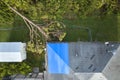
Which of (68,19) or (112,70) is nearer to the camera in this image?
(112,70)

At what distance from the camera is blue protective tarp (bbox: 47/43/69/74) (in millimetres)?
11297

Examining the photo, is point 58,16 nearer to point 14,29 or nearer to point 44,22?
point 44,22

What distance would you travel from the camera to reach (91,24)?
1291 centimetres

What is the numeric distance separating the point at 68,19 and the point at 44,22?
38.9 inches

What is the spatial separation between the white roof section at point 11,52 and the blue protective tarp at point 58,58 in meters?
1.16

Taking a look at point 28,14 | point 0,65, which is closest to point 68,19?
point 28,14

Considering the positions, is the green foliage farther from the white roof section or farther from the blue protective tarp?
the blue protective tarp

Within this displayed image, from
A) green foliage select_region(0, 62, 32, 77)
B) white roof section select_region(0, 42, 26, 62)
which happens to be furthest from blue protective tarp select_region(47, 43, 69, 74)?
green foliage select_region(0, 62, 32, 77)

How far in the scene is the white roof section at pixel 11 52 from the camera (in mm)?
11727

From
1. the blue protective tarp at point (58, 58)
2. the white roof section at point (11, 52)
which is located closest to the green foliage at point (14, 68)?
the white roof section at point (11, 52)

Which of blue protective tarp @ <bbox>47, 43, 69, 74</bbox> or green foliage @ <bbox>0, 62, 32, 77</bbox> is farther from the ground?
blue protective tarp @ <bbox>47, 43, 69, 74</bbox>

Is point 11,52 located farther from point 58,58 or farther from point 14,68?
point 58,58

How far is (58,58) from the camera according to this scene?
11328 millimetres

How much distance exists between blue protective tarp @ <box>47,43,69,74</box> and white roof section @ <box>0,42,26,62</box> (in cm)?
116
